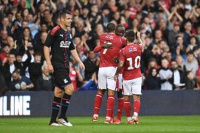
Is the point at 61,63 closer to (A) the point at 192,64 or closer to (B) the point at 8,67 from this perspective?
(B) the point at 8,67

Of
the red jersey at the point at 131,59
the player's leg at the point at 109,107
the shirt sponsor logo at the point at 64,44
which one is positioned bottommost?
the player's leg at the point at 109,107

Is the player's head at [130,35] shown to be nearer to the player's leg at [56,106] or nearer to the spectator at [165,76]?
the player's leg at [56,106]

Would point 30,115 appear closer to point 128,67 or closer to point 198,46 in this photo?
point 128,67

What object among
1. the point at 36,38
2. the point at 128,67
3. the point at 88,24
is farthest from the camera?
the point at 88,24

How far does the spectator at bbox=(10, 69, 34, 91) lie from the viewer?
75.0ft

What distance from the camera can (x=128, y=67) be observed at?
18.0 metres

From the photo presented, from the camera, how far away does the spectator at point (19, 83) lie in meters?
22.9

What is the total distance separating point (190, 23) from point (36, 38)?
7.45 m

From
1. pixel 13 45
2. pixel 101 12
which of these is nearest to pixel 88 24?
pixel 101 12

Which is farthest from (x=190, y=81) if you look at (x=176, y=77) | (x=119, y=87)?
(x=119, y=87)

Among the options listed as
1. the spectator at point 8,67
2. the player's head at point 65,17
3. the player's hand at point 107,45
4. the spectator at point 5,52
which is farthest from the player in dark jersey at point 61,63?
the spectator at point 5,52

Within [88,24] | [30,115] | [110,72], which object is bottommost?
[30,115]

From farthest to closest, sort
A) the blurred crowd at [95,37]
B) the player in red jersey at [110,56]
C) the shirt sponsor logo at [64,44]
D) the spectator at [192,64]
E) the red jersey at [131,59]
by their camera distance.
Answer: the spectator at [192,64] < the blurred crowd at [95,37] < the player in red jersey at [110,56] < the red jersey at [131,59] < the shirt sponsor logo at [64,44]

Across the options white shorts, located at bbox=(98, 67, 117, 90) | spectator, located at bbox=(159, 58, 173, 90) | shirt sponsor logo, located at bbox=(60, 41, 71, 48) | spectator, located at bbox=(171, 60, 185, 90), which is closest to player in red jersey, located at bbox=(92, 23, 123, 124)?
white shorts, located at bbox=(98, 67, 117, 90)
